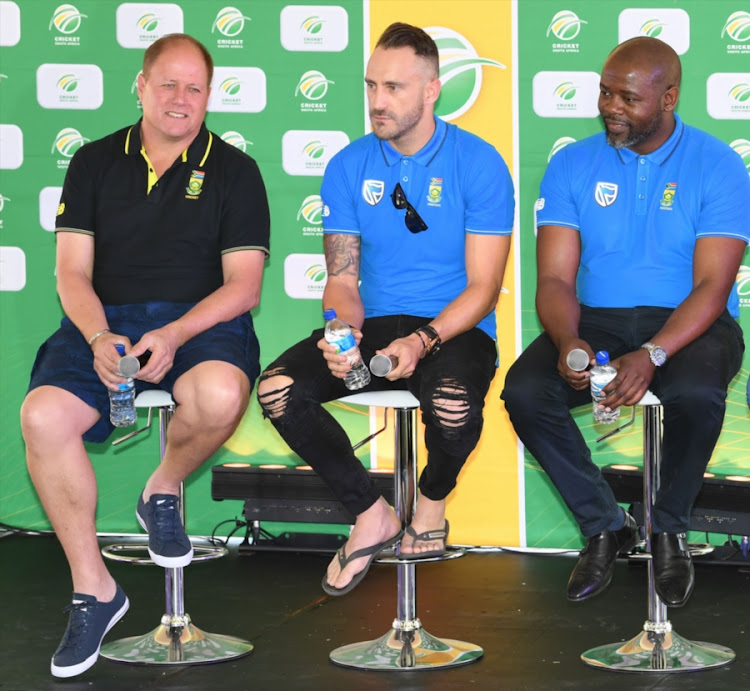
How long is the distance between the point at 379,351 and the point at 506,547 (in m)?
1.87

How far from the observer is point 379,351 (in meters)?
3.17

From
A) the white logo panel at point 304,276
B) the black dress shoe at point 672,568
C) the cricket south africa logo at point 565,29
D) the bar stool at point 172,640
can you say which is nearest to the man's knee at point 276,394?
the bar stool at point 172,640

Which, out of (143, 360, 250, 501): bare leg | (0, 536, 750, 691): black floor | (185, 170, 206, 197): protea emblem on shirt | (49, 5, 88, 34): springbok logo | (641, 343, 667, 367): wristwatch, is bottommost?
(0, 536, 750, 691): black floor

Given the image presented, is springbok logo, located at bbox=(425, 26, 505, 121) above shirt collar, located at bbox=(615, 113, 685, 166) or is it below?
above

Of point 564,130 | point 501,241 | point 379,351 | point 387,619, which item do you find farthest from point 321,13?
point 387,619

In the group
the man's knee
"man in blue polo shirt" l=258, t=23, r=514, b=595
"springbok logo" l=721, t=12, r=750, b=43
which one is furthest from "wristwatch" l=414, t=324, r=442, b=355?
"springbok logo" l=721, t=12, r=750, b=43

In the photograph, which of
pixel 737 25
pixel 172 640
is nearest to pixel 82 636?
pixel 172 640

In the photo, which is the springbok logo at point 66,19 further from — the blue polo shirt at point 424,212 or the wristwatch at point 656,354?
the wristwatch at point 656,354

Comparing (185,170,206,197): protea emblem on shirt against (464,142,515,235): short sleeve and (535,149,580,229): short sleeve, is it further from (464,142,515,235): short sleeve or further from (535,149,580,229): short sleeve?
(535,149,580,229): short sleeve

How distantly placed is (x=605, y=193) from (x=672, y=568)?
1.10 metres

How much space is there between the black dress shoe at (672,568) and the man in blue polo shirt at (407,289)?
56 centimetres

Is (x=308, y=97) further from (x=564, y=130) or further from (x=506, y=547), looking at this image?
(x=506, y=547)

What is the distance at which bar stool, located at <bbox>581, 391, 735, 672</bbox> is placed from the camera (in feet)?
10.7

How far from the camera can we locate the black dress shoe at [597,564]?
10.7 feet
